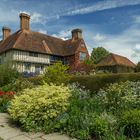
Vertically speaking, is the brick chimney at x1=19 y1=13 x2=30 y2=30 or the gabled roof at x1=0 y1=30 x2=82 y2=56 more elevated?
the brick chimney at x1=19 y1=13 x2=30 y2=30

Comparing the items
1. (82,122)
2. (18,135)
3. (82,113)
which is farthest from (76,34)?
(82,122)

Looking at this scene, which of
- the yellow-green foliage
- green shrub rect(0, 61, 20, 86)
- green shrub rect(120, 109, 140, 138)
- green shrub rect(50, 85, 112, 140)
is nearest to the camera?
green shrub rect(120, 109, 140, 138)

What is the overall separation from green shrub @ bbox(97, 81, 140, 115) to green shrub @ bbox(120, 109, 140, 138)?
146 centimetres

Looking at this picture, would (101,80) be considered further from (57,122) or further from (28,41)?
(28,41)

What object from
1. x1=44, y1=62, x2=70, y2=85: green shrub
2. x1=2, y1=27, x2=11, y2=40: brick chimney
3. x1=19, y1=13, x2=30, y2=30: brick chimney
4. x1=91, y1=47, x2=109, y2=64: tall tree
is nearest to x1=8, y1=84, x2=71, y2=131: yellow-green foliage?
x1=44, y1=62, x2=70, y2=85: green shrub

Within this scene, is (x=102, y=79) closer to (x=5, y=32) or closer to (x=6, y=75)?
(x=6, y=75)

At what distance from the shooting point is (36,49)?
129ft

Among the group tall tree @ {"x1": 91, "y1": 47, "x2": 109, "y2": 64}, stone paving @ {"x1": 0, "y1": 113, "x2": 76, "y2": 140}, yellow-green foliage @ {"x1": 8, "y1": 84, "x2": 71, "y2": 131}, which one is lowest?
stone paving @ {"x1": 0, "y1": 113, "x2": 76, "y2": 140}

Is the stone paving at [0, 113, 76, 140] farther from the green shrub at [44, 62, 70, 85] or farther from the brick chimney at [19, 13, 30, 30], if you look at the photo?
the brick chimney at [19, 13, 30, 30]

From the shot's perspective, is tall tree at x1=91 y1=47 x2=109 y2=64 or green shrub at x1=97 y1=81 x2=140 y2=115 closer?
green shrub at x1=97 y1=81 x2=140 y2=115

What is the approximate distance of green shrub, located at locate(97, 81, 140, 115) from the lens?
8484 mm

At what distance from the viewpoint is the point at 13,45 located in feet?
122

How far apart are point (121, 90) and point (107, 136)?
3.24 metres

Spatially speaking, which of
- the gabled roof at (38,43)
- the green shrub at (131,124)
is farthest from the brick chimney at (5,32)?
the green shrub at (131,124)
